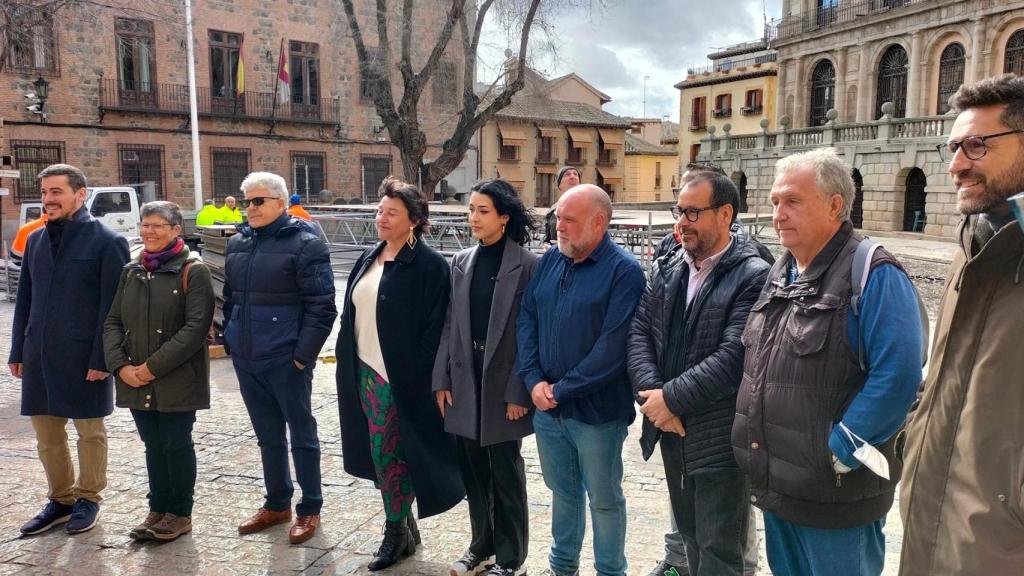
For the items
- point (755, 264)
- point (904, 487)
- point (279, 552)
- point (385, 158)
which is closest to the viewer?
point (904, 487)

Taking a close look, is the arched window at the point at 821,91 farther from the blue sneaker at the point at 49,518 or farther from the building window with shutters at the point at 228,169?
the blue sneaker at the point at 49,518

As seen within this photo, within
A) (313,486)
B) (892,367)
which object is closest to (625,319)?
(892,367)

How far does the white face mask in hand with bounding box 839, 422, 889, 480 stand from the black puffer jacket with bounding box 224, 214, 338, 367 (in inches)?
104

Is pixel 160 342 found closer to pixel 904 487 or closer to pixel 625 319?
pixel 625 319

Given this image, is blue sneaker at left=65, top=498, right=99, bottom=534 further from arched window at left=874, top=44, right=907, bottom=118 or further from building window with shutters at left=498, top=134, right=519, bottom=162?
building window with shutters at left=498, top=134, right=519, bottom=162

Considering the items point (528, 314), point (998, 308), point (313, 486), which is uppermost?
point (998, 308)

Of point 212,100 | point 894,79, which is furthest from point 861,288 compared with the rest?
point 894,79

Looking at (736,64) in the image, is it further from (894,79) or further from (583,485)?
(583,485)

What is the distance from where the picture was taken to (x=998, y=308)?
1911 millimetres

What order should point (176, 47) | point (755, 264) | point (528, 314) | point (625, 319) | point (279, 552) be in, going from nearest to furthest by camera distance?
point (755, 264) < point (625, 319) < point (528, 314) < point (279, 552) < point (176, 47)

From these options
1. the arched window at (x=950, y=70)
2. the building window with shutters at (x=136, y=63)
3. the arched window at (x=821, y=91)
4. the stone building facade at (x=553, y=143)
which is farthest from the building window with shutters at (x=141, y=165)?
the arched window at (x=950, y=70)

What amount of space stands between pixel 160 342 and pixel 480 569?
78.9 inches

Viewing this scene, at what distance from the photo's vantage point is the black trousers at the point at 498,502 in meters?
3.70

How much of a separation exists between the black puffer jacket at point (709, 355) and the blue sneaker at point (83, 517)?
122 inches
